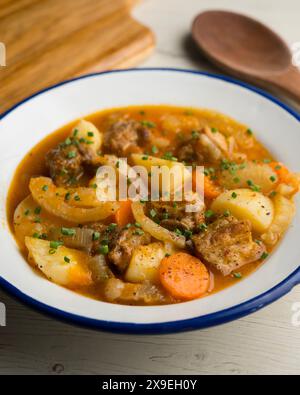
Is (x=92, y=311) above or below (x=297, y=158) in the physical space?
below

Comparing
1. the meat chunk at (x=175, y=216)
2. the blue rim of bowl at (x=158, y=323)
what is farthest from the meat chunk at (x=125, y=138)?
the blue rim of bowl at (x=158, y=323)

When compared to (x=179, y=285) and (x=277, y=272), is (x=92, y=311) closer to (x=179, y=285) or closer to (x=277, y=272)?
(x=179, y=285)

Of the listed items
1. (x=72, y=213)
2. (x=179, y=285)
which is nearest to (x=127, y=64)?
(x=72, y=213)

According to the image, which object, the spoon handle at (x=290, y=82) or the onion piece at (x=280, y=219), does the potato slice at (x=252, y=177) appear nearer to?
the onion piece at (x=280, y=219)

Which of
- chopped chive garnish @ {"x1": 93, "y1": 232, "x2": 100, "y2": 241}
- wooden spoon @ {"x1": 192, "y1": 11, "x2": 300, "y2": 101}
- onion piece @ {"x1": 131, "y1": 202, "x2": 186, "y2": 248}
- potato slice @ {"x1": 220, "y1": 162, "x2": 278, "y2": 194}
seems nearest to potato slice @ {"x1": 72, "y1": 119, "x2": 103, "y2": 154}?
onion piece @ {"x1": 131, "y1": 202, "x2": 186, "y2": 248}

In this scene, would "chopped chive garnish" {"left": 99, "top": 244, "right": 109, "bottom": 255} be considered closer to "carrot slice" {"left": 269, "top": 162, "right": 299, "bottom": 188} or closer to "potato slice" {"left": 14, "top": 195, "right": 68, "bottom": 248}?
"potato slice" {"left": 14, "top": 195, "right": 68, "bottom": 248}

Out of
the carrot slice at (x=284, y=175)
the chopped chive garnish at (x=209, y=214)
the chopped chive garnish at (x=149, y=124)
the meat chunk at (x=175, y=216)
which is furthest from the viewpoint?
the chopped chive garnish at (x=149, y=124)
